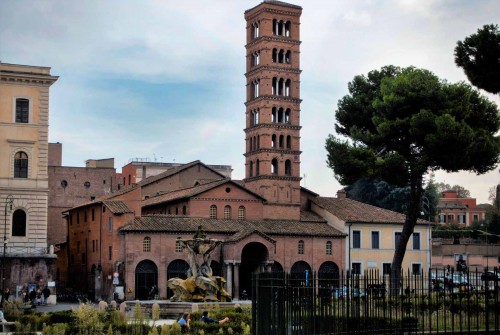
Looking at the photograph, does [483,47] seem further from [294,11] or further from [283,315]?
[294,11]

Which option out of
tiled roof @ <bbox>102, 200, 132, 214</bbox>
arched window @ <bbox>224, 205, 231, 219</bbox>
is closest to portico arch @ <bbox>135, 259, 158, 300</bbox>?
tiled roof @ <bbox>102, 200, 132, 214</bbox>

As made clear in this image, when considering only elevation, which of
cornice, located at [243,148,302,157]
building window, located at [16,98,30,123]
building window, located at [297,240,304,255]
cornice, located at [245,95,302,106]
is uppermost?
cornice, located at [245,95,302,106]

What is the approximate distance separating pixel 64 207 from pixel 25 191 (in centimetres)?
2752

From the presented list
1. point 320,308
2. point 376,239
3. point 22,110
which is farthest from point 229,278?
point 320,308

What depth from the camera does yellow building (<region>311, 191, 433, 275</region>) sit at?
6888 centimetres

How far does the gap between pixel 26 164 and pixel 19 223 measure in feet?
12.0

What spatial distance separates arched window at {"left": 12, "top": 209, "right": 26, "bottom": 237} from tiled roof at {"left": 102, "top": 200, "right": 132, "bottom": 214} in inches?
234

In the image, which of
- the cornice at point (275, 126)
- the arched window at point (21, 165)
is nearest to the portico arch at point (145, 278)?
the arched window at point (21, 165)

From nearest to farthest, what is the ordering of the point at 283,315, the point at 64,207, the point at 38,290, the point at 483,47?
the point at 283,315 < the point at 483,47 < the point at 38,290 < the point at 64,207

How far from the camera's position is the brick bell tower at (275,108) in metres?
69.5

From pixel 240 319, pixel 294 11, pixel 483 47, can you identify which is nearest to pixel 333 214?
pixel 294 11

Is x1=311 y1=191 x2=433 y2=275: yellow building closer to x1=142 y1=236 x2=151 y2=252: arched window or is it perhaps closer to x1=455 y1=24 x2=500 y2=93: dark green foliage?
x1=142 y1=236 x2=151 y2=252: arched window

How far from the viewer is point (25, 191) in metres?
58.0

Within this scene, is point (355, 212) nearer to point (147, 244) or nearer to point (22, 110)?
point (147, 244)
